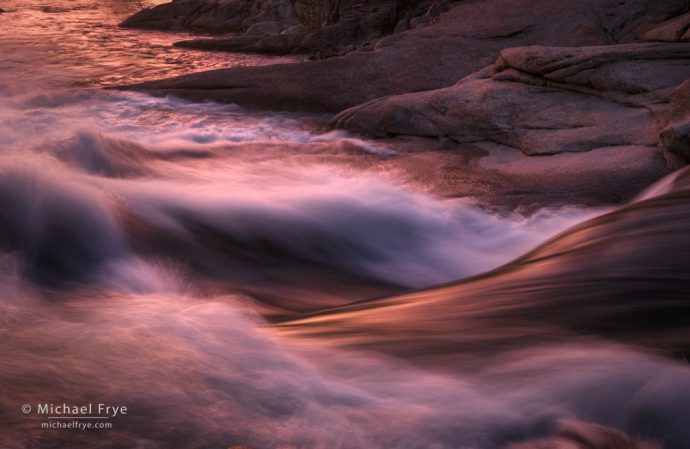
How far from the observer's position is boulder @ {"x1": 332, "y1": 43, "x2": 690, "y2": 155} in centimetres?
674

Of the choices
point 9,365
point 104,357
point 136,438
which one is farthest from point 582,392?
point 9,365

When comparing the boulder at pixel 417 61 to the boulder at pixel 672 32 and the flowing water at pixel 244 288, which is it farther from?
the flowing water at pixel 244 288

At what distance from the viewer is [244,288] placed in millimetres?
4355

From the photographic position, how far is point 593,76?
23.9ft

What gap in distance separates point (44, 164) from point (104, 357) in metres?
2.56

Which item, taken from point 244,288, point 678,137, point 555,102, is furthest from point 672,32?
point 244,288

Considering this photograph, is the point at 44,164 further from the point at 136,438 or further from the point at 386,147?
the point at 386,147

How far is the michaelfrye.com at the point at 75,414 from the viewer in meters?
2.27

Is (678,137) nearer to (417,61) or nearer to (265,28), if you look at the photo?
(417,61)

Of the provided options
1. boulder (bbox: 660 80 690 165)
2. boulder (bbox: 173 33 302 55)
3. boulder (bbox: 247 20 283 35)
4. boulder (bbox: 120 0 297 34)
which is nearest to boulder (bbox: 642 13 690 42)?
boulder (bbox: 660 80 690 165)

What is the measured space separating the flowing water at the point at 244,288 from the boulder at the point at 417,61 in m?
1.07

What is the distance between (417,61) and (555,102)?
11.5 feet

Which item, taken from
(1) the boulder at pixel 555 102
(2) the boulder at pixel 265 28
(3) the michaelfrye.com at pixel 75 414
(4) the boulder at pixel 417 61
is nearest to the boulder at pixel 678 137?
(1) the boulder at pixel 555 102

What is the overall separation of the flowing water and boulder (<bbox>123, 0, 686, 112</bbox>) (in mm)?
1075
